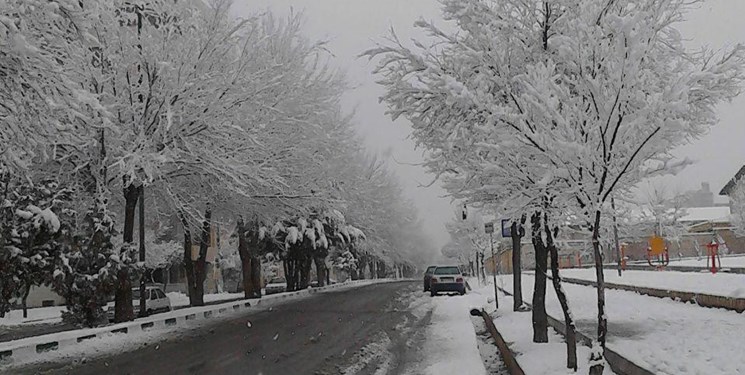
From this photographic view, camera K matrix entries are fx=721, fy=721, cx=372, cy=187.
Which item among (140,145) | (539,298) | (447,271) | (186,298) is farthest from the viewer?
(186,298)

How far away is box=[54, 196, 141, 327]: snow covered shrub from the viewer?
19.2 meters

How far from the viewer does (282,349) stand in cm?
1491

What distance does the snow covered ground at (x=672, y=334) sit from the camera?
9062 millimetres

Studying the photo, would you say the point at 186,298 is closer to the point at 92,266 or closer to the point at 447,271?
the point at 447,271

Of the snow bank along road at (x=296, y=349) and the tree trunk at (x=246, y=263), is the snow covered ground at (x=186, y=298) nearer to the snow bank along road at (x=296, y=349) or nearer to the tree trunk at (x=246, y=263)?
the tree trunk at (x=246, y=263)

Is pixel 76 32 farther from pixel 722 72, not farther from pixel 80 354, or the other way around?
pixel 722 72

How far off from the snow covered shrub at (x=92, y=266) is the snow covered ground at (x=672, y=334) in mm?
10245

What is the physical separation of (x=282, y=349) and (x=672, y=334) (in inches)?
295

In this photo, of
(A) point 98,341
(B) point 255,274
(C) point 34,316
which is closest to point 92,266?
(A) point 98,341

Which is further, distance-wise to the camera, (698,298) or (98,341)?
(98,341)

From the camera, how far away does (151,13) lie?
2011cm

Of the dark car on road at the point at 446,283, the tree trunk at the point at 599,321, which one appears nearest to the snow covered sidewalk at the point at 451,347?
the tree trunk at the point at 599,321

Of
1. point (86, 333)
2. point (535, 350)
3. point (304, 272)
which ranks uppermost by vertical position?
point (304, 272)

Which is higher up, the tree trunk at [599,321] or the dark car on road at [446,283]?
the tree trunk at [599,321]
